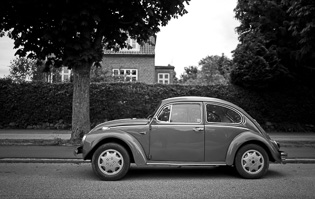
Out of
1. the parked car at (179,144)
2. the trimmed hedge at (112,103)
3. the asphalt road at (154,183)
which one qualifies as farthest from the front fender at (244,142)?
the trimmed hedge at (112,103)

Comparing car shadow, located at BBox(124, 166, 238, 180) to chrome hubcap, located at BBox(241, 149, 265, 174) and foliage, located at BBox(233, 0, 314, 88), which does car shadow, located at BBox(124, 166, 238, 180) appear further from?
foliage, located at BBox(233, 0, 314, 88)

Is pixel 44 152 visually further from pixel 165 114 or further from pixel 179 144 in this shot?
pixel 179 144

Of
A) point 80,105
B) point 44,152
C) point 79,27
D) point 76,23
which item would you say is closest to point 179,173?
point 44,152

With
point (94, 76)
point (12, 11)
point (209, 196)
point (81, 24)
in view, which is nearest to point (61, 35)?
point (81, 24)

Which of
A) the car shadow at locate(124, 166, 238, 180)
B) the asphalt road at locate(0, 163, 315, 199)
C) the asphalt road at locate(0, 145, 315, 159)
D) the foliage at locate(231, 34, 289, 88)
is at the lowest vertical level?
the car shadow at locate(124, 166, 238, 180)

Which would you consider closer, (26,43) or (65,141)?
(26,43)

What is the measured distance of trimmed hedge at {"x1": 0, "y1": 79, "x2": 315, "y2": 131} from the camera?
56.0ft

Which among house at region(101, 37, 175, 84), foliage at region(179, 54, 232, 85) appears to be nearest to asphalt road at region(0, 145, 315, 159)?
house at region(101, 37, 175, 84)

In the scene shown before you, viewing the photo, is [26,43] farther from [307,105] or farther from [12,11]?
[307,105]

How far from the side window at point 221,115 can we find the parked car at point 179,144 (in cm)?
2

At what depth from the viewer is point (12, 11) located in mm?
10359

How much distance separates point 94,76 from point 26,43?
34.8ft

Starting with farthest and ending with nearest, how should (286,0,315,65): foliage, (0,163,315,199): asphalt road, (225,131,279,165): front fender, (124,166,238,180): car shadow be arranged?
(286,0,315,65): foliage → (124,166,238,180): car shadow → (225,131,279,165): front fender → (0,163,315,199): asphalt road

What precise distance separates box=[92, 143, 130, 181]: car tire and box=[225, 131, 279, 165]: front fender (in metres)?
2.19
